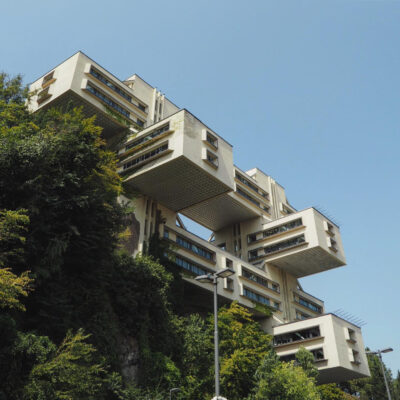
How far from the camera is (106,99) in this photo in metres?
50.7

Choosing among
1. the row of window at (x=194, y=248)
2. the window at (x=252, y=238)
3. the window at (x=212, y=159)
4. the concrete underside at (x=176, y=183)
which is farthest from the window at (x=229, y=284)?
the window at (x=212, y=159)

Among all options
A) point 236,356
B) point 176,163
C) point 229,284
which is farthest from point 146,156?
point 236,356

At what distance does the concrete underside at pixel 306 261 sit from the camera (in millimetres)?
57281

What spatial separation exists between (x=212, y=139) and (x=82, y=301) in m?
25.7

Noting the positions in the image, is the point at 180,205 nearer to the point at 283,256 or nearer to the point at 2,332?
the point at 283,256

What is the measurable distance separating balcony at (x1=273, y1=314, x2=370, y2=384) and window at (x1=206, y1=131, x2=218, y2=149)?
23812 millimetres

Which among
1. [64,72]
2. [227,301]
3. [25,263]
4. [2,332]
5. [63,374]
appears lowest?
[63,374]

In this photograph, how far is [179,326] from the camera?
40.2m

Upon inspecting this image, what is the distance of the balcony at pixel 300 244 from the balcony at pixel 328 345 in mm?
8402

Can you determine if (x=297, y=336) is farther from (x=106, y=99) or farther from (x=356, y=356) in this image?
(x=106, y=99)

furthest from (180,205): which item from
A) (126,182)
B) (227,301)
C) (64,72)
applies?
(64,72)

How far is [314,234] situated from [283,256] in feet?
16.6

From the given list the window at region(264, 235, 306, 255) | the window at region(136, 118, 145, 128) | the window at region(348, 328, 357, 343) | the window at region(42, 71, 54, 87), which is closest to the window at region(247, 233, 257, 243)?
the window at region(264, 235, 306, 255)

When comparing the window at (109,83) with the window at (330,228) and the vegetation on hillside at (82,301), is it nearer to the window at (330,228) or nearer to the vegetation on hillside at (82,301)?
the vegetation on hillside at (82,301)
